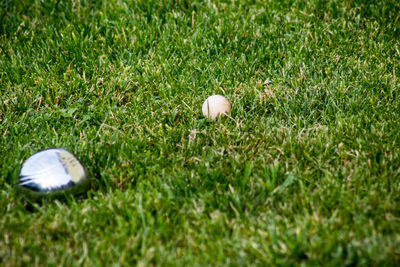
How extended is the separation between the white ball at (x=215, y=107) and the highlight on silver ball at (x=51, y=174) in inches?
37.4

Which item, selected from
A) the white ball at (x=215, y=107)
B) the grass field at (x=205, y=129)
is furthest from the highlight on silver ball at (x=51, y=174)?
the white ball at (x=215, y=107)

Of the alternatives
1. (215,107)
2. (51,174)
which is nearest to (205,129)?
(215,107)

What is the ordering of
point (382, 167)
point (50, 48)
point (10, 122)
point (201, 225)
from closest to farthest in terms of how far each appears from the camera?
point (201, 225) → point (382, 167) → point (10, 122) → point (50, 48)

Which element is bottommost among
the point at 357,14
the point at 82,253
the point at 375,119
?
the point at 82,253

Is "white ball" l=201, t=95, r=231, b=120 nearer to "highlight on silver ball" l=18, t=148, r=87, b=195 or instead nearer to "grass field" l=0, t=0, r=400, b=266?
"grass field" l=0, t=0, r=400, b=266

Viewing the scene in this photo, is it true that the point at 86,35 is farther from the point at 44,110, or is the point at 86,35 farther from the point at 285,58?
the point at 285,58

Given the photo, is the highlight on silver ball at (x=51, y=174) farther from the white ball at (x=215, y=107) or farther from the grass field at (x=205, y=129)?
the white ball at (x=215, y=107)

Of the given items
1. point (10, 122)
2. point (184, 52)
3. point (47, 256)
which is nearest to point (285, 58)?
point (184, 52)

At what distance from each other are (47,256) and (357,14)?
3478 millimetres

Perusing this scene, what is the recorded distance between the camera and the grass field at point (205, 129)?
6.44ft

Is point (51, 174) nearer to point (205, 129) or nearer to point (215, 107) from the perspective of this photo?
point (205, 129)

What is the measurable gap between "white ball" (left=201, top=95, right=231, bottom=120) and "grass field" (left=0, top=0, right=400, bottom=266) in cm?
6

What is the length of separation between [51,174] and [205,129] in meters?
1.02

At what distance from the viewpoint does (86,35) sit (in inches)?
150
